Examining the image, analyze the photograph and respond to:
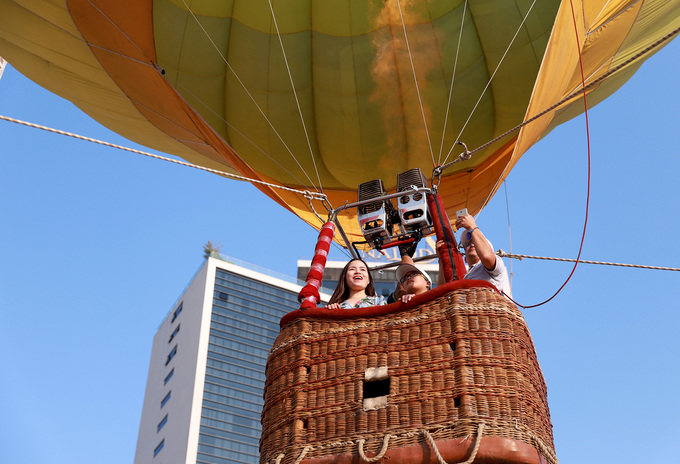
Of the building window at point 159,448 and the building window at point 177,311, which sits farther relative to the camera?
the building window at point 177,311

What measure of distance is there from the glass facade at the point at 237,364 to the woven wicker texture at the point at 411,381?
122 feet

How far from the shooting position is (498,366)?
3.14 metres

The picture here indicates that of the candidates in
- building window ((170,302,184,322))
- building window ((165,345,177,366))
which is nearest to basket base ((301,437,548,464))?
building window ((165,345,177,366))

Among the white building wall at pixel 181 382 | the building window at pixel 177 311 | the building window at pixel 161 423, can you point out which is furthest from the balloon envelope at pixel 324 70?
the building window at pixel 177 311

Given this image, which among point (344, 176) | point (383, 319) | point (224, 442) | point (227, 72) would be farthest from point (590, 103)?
point (224, 442)

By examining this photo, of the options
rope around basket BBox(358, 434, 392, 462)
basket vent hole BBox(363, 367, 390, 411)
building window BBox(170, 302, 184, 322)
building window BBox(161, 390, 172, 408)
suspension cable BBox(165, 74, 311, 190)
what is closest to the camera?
rope around basket BBox(358, 434, 392, 462)

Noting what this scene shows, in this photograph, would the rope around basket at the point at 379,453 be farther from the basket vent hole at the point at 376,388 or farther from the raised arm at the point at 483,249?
the raised arm at the point at 483,249

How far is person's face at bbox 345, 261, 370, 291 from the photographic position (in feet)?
13.4

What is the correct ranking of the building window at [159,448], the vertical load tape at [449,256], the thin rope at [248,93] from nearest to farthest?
the vertical load tape at [449,256] → the thin rope at [248,93] → the building window at [159,448]

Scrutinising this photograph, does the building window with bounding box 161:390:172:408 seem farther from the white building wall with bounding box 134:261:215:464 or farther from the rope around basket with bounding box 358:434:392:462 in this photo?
the rope around basket with bounding box 358:434:392:462

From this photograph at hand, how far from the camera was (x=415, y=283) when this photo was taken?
4.10 metres

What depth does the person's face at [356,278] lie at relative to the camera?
408 centimetres

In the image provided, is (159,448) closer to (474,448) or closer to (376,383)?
(376,383)

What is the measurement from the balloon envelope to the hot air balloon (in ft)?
0.04
